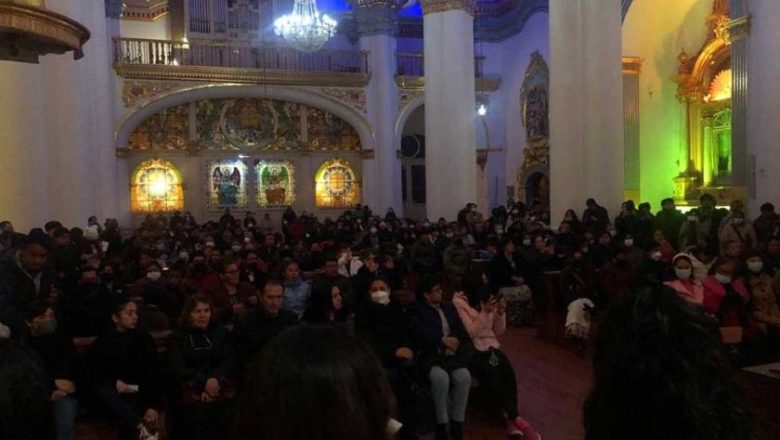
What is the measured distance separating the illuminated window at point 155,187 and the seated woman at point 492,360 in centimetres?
1818

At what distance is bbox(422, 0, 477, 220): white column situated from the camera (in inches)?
707

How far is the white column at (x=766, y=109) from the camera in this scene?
12.7m

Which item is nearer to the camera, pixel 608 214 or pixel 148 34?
pixel 608 214

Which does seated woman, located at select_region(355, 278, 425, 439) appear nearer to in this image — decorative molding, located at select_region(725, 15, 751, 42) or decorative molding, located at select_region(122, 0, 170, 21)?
decorative molding, located at select_region(725, 15, 751, 42)

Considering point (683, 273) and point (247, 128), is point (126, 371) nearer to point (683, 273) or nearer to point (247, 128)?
point (683, 273)

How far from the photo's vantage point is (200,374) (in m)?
5.36

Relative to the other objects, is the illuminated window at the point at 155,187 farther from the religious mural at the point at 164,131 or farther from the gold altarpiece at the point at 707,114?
the gold altarpiece at the point at 707,114

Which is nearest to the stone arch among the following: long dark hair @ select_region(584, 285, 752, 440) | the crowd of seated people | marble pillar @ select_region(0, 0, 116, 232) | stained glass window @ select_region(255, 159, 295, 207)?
stained glass window @ select_region(255, 159, 295, 207)

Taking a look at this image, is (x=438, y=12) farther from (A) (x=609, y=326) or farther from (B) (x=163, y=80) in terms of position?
(A) (x=609, y=326)

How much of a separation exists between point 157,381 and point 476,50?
21.4 meters

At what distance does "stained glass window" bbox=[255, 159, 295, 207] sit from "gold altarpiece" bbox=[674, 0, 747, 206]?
1217cm

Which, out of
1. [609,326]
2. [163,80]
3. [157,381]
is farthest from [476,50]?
[609,326]

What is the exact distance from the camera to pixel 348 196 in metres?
25.3

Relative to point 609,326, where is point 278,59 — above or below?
above
